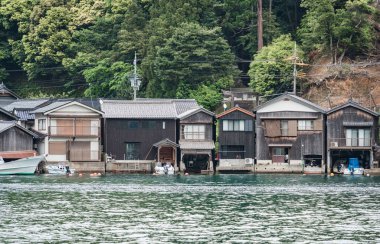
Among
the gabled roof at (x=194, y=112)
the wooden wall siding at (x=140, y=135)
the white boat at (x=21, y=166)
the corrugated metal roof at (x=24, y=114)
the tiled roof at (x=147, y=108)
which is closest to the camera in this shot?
the white boat at (x=21, y=166)

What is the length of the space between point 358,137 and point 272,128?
23.9ft

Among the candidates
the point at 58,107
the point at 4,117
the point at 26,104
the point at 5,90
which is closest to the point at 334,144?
the point at 58,107

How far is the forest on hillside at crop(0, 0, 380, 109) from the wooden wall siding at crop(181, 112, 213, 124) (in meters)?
6.21

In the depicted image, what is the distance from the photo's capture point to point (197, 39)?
100m

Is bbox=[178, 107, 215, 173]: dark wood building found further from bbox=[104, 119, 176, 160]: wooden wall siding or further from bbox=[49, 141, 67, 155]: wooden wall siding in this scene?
bbox=[49, 141, 67, 155]: wooden wall siding

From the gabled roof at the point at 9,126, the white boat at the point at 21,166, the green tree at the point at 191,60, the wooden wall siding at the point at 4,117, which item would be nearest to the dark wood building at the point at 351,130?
the green tree at the point at 191,60

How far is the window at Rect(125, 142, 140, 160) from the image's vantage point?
9462 centimetres

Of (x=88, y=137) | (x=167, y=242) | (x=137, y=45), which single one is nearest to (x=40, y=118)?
(x=88, y=137)

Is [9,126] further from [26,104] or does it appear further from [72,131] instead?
[26,104]

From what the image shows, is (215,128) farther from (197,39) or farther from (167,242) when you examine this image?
(167,242)

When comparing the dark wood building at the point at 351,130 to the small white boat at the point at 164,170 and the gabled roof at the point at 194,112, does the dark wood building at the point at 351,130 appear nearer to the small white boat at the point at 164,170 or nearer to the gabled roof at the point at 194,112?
the gabled roof at the point at 194,112

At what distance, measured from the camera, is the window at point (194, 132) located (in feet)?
310

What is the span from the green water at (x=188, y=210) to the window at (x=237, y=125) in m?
9.99

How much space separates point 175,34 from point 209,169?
1399 centimetres
